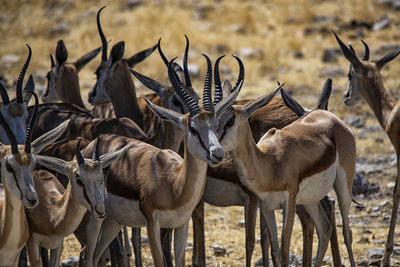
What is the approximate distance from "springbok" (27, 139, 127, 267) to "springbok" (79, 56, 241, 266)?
0.40 m

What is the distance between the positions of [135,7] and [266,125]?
14.0m

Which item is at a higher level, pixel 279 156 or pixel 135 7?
pixel 135 7

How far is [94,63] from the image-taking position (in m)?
18.5

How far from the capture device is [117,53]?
9.93m

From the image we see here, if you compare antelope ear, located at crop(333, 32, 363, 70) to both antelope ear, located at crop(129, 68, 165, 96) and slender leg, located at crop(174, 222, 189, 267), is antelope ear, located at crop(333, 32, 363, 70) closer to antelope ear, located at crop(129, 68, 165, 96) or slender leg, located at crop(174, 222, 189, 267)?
antelope ear, located at crop(129, 68, 165, 96)

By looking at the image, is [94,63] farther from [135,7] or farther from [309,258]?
[309,258]

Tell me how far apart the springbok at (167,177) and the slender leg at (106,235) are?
2cm

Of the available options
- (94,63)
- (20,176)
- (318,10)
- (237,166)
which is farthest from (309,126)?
(318,10)

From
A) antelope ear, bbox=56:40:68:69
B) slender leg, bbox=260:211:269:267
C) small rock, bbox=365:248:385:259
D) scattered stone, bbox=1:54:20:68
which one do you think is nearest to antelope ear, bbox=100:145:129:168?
slender leg, bbox=260:211:269:267

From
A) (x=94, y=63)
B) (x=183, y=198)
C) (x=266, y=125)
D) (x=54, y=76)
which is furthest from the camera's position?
(x=94, y=63)

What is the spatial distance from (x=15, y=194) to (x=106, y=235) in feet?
4.74

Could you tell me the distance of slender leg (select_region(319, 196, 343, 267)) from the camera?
310 inches

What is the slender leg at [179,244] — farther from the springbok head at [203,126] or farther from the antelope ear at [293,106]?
the antelope ear at [293,106]

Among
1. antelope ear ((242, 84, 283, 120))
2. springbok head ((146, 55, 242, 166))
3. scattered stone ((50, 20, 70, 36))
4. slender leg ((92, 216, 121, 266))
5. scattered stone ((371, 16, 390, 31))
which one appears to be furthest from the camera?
scattered stone ((50, 20, 70, 36))
